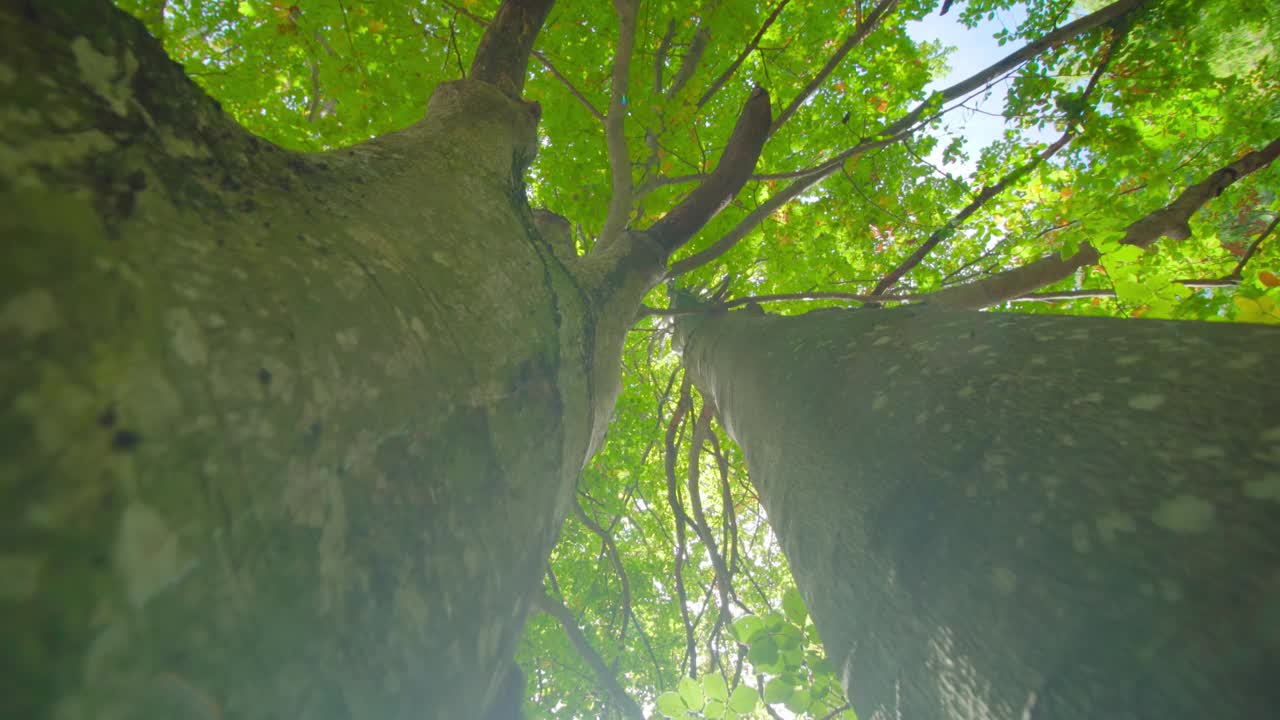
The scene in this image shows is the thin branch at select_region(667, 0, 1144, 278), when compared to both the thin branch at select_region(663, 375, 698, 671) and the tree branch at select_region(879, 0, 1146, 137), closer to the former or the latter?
the tree branch at select_region(879, 0, 1146, 137)

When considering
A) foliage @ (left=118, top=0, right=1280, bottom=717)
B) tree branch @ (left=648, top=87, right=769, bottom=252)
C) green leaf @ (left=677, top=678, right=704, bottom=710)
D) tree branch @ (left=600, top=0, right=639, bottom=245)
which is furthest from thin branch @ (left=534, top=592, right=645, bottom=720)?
tree branch @ (left=648, top=87, right=769, bottom=252)

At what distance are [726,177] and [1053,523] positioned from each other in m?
2.18

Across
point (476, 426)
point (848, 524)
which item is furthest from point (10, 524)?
point (848, 524)

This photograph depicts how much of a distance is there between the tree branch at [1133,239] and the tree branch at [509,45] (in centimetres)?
232

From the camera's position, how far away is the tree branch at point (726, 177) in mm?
2553

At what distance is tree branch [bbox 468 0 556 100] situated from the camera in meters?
2.29

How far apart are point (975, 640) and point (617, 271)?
1.74 m

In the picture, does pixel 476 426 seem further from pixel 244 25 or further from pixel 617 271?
pixel 244 25

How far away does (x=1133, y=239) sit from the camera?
8.82ft

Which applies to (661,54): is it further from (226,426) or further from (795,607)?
(226,426)

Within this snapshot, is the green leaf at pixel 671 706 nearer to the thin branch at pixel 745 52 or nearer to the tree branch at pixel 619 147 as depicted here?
the tree branch at pixel 619 147

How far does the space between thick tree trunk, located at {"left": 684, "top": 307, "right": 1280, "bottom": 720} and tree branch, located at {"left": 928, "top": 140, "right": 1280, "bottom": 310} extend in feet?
6.03

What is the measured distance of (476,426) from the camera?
0.90 m

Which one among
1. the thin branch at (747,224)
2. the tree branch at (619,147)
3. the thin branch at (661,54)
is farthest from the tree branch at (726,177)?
the thin branch at (661,54)
